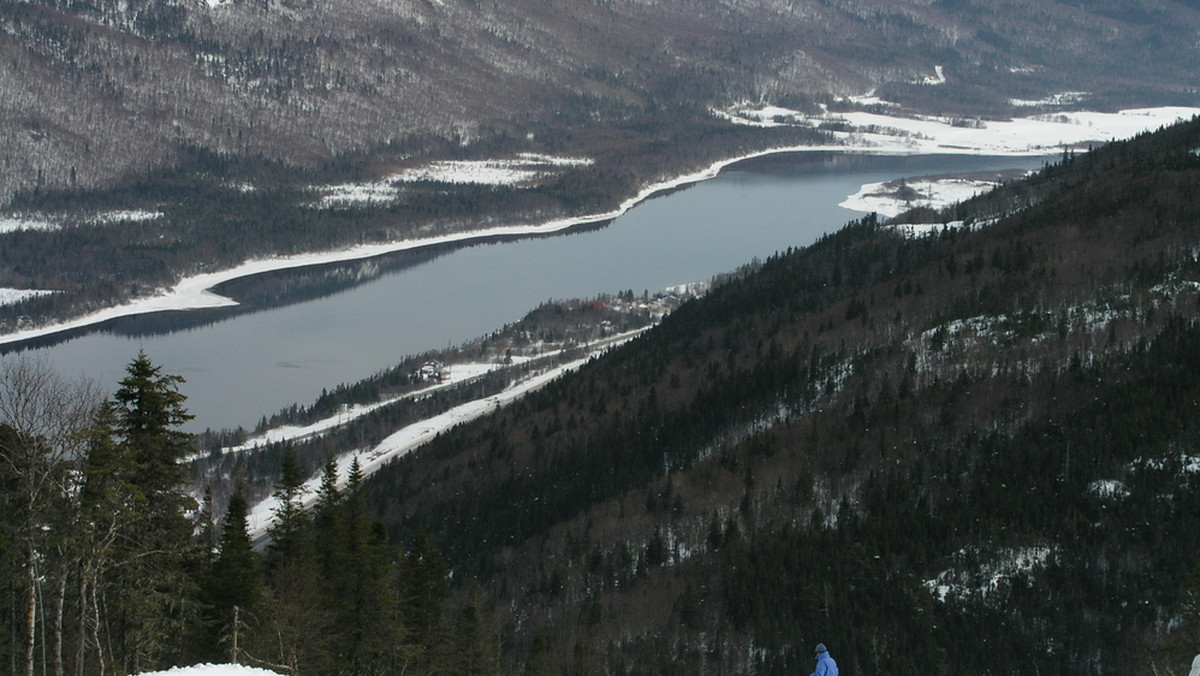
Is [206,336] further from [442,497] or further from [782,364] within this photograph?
[782,364]

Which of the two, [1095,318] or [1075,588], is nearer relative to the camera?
[1075,588]

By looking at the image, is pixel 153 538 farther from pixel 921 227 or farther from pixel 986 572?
pixel 921 227

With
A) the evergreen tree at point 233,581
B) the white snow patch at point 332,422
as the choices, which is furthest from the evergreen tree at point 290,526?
the white snow patch at point 332,422

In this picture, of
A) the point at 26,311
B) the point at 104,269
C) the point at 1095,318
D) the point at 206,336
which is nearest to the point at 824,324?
the point at 1095,318

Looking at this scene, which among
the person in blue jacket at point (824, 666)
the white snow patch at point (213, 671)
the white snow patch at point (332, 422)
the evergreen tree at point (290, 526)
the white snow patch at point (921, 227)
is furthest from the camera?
the white snow patch at point (921, 227)

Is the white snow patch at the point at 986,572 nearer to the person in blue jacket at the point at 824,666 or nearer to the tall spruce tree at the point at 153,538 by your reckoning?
the tall spruce tree at the point at 153,538

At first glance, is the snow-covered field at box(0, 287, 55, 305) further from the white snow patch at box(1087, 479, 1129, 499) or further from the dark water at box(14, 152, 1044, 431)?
the white snow patch at box(1087, 479, 1129, 499)
